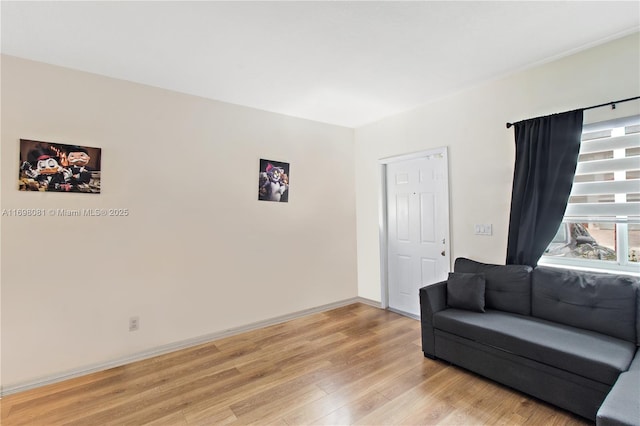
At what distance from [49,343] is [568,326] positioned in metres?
4.21

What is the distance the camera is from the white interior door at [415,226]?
3.53 meters

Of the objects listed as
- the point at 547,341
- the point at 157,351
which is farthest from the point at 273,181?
the point at 547,341

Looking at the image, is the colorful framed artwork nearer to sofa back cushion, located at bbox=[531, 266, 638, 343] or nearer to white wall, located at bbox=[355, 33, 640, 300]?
white wall, located at bbox=[355, 33, 640, 300]

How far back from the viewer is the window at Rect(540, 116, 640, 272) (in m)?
2.31

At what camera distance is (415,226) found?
383 centimetres

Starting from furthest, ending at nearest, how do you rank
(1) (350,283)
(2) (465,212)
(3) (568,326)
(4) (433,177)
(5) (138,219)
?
(1) (350,283), (4) (433,177), (2) (465,212), (5) (138,219), (3) (568,326)

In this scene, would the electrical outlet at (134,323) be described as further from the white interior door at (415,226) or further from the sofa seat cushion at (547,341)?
the white interior door at (415,226)

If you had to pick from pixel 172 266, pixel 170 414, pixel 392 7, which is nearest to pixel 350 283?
pixel 172 266

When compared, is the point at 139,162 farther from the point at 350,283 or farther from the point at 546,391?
the point at 546,391

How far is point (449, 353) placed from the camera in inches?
101

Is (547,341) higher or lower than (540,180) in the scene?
lower

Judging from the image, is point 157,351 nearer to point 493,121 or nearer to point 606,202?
point 493,121

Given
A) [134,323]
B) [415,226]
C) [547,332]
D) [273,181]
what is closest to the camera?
[547,332]

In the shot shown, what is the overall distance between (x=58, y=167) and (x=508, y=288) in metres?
4.11
